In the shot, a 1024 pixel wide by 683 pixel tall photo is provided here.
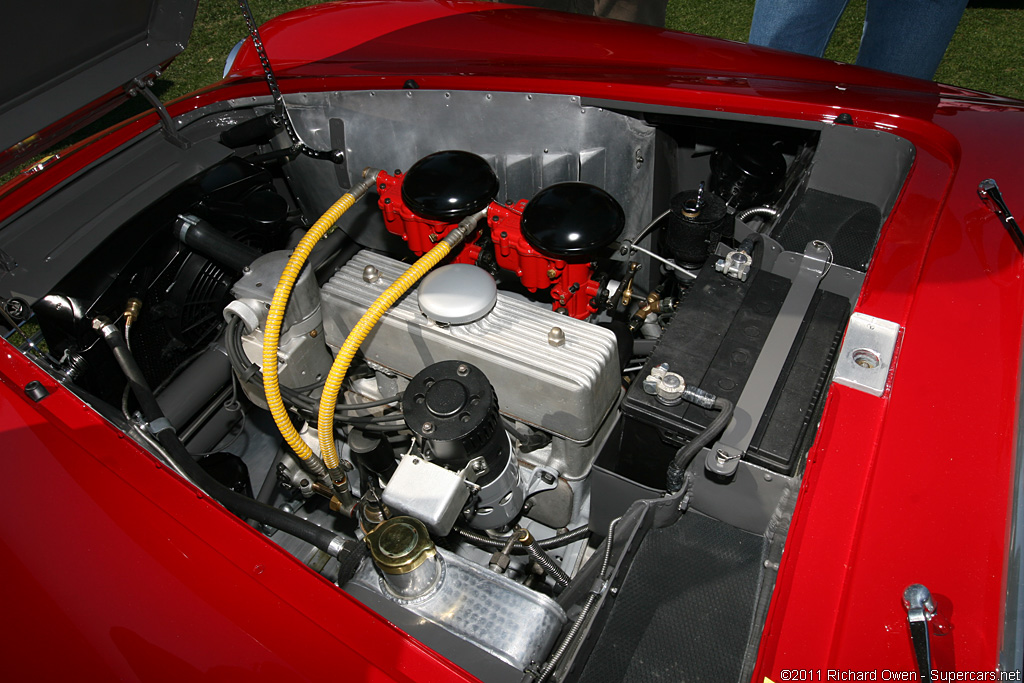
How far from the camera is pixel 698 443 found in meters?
1.04

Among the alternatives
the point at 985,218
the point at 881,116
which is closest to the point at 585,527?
the point at 985,218

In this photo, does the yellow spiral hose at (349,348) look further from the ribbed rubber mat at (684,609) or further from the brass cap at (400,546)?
the ribbed rubber mat at (684,609)

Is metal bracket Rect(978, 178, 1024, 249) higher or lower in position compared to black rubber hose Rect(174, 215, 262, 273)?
higher

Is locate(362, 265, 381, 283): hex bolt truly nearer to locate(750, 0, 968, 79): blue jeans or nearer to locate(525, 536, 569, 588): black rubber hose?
locate(525, 536, 569, 588): black rubber hose

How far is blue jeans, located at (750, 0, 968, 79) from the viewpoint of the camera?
7.67 ft

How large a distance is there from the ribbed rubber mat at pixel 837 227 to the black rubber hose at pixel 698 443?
459 millimetres

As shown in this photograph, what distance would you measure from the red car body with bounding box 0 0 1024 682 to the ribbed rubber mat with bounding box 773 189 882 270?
7 cm

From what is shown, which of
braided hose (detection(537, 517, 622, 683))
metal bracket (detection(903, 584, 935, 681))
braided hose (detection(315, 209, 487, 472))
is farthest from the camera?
braided hose (detection(315, 209, 487, 472))

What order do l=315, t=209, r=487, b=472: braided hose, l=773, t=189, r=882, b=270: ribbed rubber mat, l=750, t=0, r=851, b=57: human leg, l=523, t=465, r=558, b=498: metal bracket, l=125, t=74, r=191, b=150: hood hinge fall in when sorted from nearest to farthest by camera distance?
l=315, t=209, r=487, b=472: braided hose → l=773, t=189, r=882, b=270: ribbed rubber mat → l=523, t=465, r=558, b=498: metal bracket → l=125, t=74, r=191, b=150: hood hinge → l=750, t=0, r=851, b=57: human leg

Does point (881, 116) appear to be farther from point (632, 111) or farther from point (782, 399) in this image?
point (782, 399)

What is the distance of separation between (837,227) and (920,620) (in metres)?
0.87

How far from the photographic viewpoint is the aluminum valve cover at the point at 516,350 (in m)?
1.23

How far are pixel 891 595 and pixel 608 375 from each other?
0.60 metres

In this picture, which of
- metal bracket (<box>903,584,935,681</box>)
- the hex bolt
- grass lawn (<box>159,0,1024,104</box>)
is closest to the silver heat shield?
metal bracket (<box>903,584,935,681</box>)
